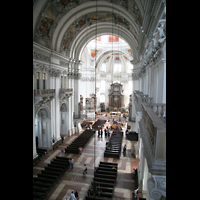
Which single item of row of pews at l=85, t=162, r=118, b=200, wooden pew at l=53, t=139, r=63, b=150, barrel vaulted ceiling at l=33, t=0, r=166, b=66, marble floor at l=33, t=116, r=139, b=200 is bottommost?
marble floor at l=33, t=116, r=139, b=200

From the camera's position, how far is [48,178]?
10.2 metres

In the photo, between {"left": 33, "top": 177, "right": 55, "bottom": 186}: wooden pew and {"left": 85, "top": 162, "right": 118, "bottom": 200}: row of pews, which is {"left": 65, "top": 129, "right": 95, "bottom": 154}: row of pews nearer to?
{"left": 85, "top": 162, "right": 118, "bottom": 200}: row of pews

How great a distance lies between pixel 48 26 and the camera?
46.9ft

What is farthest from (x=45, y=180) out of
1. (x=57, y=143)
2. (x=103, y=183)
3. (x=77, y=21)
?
(x=77, y=21)

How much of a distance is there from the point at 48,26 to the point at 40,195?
1267 cm

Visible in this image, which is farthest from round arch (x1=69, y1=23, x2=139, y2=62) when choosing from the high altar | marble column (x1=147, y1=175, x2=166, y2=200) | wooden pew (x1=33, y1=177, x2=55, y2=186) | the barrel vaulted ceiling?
marble column (x1=147, y1=175, x2=166, y2=200)

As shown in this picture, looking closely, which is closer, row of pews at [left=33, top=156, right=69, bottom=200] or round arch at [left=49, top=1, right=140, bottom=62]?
row of pews at [left=33, top=156, right=69, bottom=200]

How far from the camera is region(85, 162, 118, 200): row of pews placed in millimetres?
8625

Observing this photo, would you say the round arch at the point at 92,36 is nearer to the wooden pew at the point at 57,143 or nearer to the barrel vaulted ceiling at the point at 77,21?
the barrel vaulted ceiling at the point at 77,21

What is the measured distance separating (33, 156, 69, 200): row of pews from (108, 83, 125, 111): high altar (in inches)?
980

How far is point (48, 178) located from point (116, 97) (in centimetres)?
2762

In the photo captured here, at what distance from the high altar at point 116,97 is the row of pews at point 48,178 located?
24889mm

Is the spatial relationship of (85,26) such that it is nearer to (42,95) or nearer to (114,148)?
(42,95)
